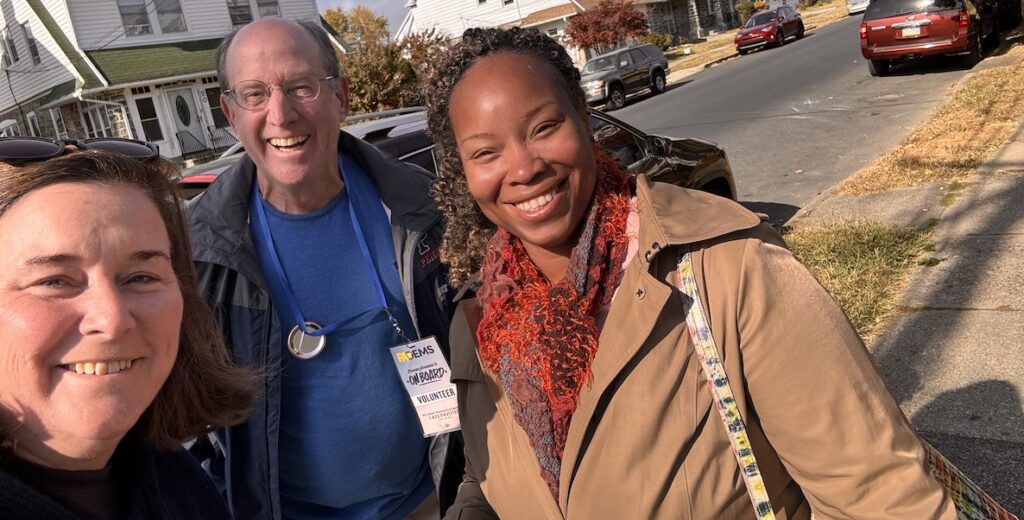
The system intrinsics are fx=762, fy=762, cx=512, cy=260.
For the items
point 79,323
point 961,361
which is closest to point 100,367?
point 79,323

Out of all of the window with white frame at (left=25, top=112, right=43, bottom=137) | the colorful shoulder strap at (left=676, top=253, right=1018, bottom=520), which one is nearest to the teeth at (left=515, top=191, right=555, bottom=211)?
the colorful shoulder strap at (left=676, top=253, right=1018, bottom=520)

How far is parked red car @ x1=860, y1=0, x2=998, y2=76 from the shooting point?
1475cm

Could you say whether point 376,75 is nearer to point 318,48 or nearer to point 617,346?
point 318,48

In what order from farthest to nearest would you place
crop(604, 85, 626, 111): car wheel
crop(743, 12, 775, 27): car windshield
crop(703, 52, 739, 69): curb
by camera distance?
crop(743, 12, 775, 27): car windshield, crop(703, 52, 739, 69): curb, crop(604, 85, 626, 111): car wheel

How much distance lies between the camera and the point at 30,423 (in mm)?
1374

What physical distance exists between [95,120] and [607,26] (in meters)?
20.2

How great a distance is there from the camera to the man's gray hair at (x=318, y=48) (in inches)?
106

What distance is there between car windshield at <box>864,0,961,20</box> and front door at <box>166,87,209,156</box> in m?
21.3

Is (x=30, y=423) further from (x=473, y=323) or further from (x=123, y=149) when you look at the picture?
(x=473, y=323)

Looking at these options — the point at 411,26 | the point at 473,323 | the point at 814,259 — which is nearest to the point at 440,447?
the point at 473,323

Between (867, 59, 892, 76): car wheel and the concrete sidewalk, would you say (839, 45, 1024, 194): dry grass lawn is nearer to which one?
the concrete sidewalk

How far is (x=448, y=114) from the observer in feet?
6.52

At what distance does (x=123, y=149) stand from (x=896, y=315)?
433cm

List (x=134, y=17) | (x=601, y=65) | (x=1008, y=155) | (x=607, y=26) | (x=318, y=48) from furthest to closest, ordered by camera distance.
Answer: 1. (x=607, y=26)
2. (x=134, y=17)
3. (x=601, y=65)
4. (x=1008, y=155)
5. (x=318, y=48)
